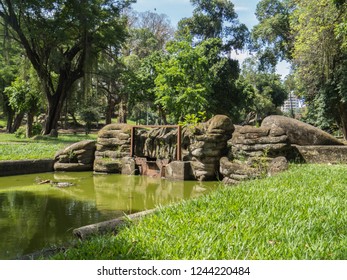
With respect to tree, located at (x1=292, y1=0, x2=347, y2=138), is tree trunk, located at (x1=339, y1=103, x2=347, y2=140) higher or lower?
lower

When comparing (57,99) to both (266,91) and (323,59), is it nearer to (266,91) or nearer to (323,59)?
(323,59)

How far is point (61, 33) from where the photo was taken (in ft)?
59.2

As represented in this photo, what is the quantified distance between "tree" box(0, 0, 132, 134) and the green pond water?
10.7 m

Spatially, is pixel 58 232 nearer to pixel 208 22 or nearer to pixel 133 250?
pixel 133 250

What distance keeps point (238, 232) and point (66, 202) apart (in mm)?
4539

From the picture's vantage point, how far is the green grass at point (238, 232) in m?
2.62

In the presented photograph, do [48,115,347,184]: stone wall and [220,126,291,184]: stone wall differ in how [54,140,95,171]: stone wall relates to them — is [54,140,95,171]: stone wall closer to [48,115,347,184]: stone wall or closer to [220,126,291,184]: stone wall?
[48,115,347,184]: stone wall

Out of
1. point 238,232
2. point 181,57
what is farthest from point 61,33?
point 238,232

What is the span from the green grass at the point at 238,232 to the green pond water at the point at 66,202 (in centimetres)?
136

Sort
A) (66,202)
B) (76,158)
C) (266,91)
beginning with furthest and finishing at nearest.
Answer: (266,91)
(76,158)
(66,202)

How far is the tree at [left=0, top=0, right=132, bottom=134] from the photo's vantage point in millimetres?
18016

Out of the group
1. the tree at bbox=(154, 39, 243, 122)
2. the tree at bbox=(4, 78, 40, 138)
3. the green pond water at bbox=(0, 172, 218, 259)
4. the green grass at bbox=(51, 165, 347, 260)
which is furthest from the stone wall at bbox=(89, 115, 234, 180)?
the tree at bbox=(4, 78, 40, 138)

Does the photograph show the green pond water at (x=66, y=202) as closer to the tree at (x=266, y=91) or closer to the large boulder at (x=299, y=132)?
the large boulder at (x=299, y=132)

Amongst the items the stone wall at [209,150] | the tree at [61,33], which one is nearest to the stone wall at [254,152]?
the stone wall at [209,150]
